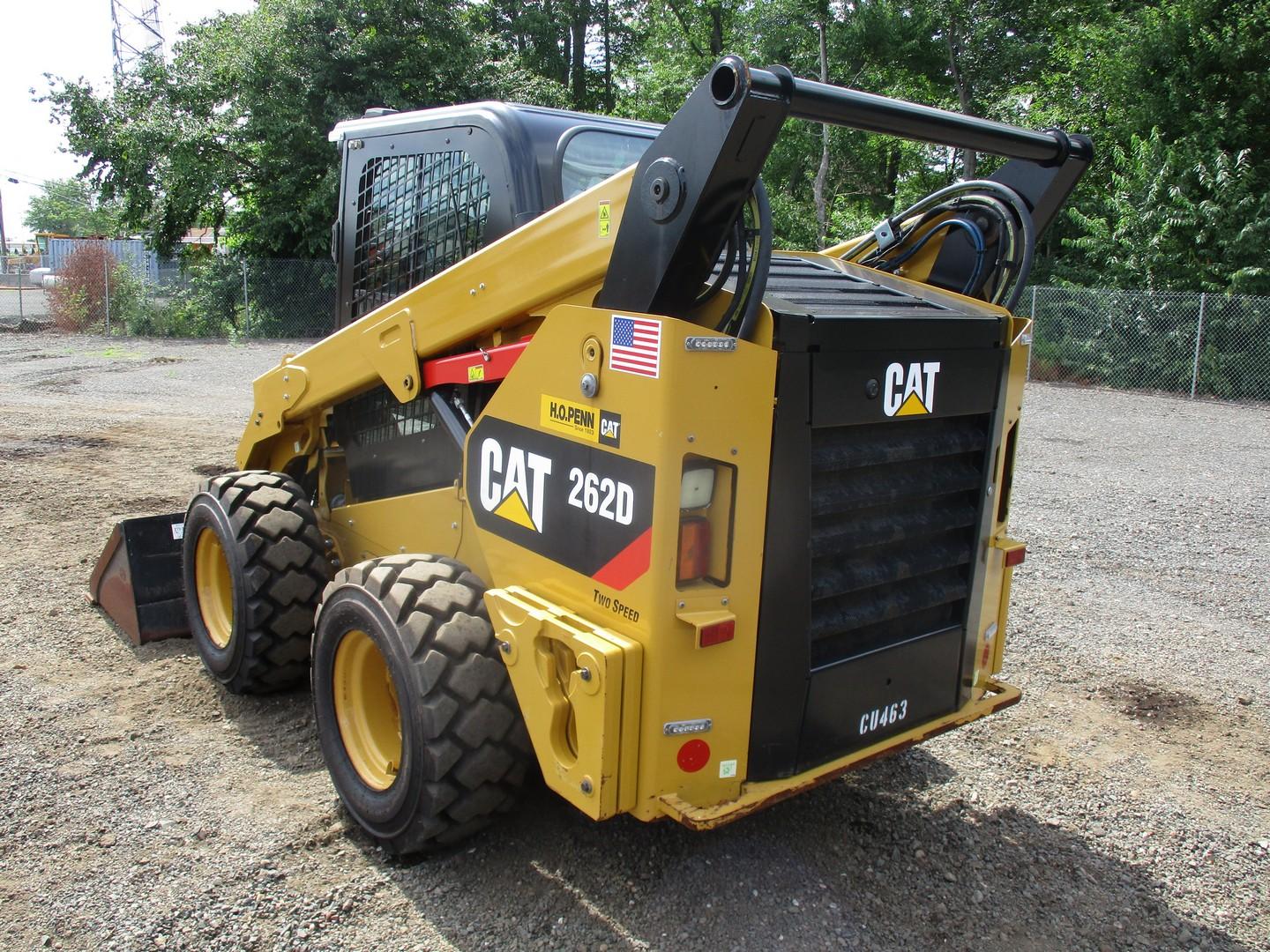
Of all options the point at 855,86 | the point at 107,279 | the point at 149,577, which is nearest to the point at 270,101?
the point at 107,279

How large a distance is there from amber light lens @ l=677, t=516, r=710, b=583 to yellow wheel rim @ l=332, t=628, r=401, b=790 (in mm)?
1210

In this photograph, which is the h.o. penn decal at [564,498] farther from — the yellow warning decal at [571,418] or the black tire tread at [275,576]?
the black tire tread at [275,576]

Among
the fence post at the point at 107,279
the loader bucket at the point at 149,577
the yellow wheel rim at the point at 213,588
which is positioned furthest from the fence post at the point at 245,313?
the yellow wheel rim at the point at 213,588

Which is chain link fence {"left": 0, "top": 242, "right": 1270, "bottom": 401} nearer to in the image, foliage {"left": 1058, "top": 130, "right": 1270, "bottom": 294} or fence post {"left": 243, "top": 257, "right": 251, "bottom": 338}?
fence post {"left": 243, "top": 257, "right": 251, "bottom": 338}

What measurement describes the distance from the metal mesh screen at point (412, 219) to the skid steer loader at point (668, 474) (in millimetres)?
19

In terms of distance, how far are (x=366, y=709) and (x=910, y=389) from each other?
203cm

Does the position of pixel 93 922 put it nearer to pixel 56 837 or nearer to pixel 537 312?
pixel 56 837

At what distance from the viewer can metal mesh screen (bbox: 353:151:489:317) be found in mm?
3715

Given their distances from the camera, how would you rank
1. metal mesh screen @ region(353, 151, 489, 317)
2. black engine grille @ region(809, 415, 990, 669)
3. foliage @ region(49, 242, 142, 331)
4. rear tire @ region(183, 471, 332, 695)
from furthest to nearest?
foliage @ region(49, 242, 142, 331) < rear tire @ region(183, 471, 332, 695) < metal mesh screen @ region(353, 151, 489, 317) < black engine grille @ region(809, 415, 990, 669)

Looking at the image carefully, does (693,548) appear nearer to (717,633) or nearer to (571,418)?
(717,633)

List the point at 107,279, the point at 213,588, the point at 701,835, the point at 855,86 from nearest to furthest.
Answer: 1. the point at 701,835
2. the point at 213,588
3. the point at 107,279
4. the point at 855,86

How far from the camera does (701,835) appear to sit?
332 cm

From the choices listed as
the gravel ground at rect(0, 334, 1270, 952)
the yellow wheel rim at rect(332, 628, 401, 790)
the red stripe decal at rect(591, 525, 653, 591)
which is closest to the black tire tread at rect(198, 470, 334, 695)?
the gravel ground at rect(0, 334, 1270, 952)

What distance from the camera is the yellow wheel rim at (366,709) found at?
3.32 meters
